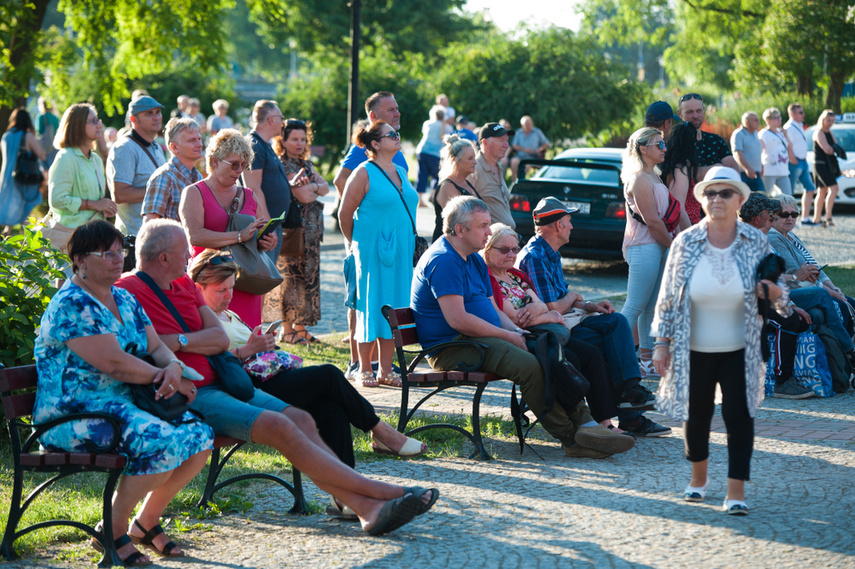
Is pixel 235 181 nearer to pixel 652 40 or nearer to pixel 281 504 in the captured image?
pixel 281 504

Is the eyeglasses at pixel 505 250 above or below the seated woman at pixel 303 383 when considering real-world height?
above

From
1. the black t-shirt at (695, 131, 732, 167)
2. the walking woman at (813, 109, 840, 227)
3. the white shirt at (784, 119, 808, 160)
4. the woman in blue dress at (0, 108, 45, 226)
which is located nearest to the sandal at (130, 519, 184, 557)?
the black t-shirt at (695, 131, 732, 167)

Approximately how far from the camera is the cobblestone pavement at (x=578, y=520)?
4.43m

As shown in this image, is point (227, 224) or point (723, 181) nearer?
point (723, 181)

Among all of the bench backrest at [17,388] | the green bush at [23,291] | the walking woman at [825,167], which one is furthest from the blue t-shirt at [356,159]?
the walking woman at [825,167]

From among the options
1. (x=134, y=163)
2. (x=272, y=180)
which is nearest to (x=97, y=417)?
(x=134, y=163)

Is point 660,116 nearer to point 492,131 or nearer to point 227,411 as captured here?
point 492,131

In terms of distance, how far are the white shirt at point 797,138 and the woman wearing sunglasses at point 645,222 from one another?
11220 millimetres

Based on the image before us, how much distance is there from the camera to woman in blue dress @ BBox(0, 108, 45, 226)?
1288 cm

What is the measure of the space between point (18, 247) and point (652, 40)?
114ft

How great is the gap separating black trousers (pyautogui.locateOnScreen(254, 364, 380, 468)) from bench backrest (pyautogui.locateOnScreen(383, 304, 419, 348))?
3.25 ft

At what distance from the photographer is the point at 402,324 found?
628 centimetres

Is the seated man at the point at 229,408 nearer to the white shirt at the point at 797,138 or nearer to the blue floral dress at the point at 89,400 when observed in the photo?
the blue floral dress at the point at 89,400

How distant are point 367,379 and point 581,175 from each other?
21.5ft
